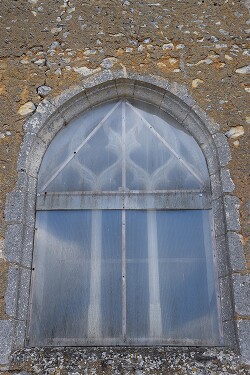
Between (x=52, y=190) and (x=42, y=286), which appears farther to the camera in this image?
(x=52, y=190)

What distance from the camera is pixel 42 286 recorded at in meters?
3.30

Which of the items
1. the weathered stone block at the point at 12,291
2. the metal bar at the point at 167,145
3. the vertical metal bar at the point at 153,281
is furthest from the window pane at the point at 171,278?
the weathered stone block at the point at 12,291

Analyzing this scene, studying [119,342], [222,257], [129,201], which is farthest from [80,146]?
[119,342]

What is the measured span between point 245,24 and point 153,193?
1.74 m

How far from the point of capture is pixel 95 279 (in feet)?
10.8

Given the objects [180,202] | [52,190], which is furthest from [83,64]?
[180,202]

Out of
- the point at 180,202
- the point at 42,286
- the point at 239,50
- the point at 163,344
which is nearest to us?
the point at 163,344

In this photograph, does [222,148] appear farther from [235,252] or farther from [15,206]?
[15,206]

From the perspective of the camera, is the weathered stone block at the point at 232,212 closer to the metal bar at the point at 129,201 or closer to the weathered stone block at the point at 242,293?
the metal bar at the point at 129,201

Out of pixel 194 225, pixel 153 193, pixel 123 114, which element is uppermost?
pixel 123 114

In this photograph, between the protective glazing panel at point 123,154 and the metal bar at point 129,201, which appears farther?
the protective glazing panel at point 123,154

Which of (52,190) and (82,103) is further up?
(82,103)

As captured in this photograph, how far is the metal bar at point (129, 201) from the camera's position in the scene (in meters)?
3.52

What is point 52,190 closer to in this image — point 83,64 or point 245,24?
point 83,64
